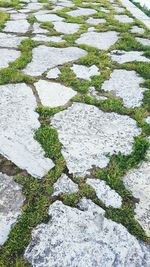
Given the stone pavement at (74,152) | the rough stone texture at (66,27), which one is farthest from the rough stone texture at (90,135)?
the rough stone texture at (66,27)

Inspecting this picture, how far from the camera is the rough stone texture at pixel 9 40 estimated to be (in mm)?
4891

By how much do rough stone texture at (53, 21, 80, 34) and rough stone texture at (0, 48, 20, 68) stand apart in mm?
1240

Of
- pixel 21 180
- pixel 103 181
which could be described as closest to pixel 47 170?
pixel 21 180

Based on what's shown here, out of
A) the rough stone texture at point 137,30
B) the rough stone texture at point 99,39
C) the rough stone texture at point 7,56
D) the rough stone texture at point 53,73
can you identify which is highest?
the rough stone texture at point 53,73

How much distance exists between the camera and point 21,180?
7.94 feet

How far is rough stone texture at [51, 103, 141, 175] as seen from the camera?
2.67 metres

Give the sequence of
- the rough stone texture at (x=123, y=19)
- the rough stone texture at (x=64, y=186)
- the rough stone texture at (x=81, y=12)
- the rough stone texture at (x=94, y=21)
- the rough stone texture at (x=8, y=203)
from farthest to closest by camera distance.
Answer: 1. the rough stone texture at (x=81, y=12)
2. the rough stone texture at (x=123, y=19)
3. the rough stone texture at (x=94, y=21)
4. the rough stone texture at (x=64, y=186)
5. the rough stone texture at (x=8, y=203)

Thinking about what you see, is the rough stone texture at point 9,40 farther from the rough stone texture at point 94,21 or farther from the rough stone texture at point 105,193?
the rough stone texture at point 105,193

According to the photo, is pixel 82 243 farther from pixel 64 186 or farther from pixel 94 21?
pixel 94 21

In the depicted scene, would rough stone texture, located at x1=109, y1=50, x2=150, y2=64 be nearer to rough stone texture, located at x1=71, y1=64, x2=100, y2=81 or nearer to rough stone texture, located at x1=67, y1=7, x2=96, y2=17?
rough stone texture, located at x1=71, y1=64, x2=100, y2=81

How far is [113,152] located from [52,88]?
4.00 feet

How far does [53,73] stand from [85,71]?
1.21ft

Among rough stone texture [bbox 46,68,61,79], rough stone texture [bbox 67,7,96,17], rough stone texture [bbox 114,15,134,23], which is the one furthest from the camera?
rough stone texture [bbox 67,7,96,17]

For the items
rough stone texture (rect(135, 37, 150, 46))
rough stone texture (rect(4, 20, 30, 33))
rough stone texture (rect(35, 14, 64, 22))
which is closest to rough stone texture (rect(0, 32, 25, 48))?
rough stone texture (rect(4, 20, 30, 33))
